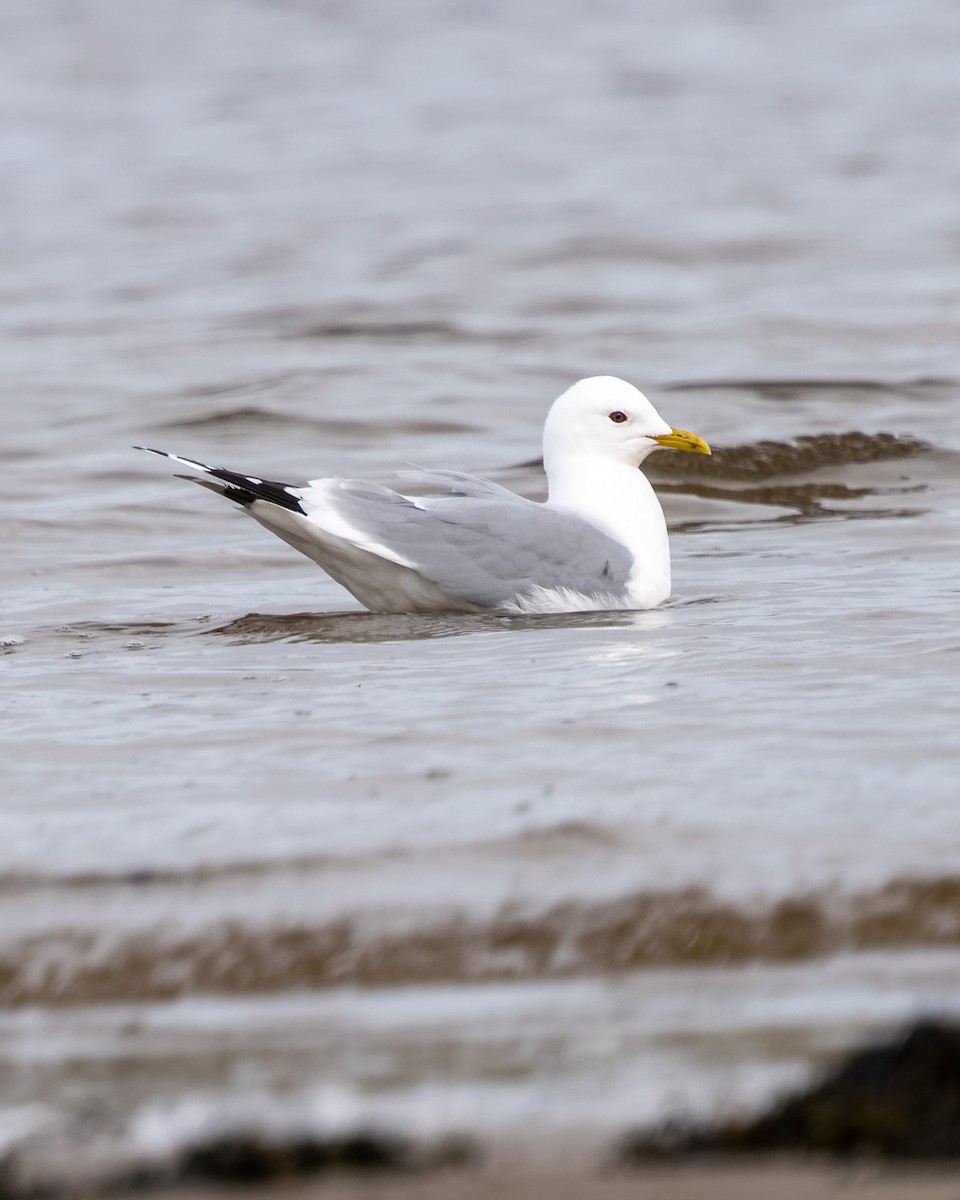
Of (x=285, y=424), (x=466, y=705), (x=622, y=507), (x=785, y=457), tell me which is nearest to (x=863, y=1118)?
(x=466, y=705)

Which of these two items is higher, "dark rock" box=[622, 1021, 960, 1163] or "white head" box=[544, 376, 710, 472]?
"white head" box=[544, 376, 710, 472]

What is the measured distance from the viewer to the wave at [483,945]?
252cm

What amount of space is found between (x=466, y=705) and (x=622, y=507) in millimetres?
1979

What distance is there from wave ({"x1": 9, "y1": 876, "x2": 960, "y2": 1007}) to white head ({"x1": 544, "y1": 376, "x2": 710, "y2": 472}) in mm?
3432

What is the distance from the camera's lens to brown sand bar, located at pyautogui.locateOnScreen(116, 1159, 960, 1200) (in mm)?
2057

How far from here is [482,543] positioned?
5.32 m

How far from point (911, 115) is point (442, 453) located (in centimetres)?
1263

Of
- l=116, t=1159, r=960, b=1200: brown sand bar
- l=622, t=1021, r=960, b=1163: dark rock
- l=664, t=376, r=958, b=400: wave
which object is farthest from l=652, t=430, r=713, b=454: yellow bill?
l=116, t=1159, r=960, b=1200: brown sand bar

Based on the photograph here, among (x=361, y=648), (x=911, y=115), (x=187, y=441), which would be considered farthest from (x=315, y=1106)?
(x=911, y=115)

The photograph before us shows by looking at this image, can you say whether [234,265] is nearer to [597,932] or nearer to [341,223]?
[341,223]

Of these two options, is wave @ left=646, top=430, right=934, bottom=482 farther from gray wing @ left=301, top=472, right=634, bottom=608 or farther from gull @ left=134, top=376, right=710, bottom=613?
gray wing @ left=301, top=472, right=634, bottom=608

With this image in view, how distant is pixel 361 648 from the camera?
15.7 feet

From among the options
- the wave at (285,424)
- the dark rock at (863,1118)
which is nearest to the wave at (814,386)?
the wave at (285,424)

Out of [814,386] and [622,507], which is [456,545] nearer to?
[622,507]
